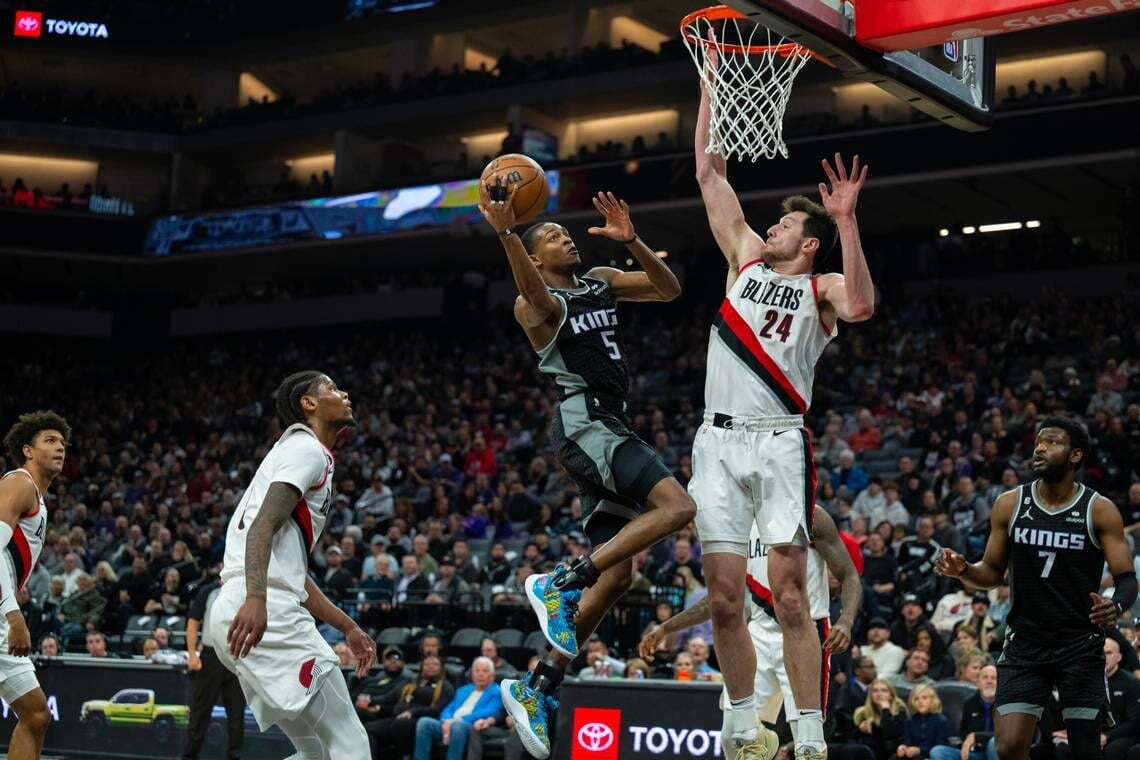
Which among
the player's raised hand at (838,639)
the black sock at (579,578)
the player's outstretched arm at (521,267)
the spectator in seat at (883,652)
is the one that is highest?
the player's outstretched arm at (521,267)

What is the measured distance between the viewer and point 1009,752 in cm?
760

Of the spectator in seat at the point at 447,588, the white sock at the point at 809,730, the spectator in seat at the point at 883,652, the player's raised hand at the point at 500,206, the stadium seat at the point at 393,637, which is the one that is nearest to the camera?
the white sock at the point at 809,730

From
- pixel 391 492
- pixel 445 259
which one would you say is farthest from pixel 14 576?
pixel 445 259

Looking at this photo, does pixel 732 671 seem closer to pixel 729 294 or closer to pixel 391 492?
pixel 729 294

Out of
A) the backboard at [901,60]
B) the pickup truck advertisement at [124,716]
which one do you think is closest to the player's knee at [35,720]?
the backboard at [901,60]

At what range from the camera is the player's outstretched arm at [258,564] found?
619 centimetres

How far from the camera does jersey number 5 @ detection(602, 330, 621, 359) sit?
7.30 meters

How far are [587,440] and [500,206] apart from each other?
1.25 meters

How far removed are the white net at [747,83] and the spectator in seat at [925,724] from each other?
590 centimetres

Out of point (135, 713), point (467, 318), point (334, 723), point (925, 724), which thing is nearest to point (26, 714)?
point (334, 723)

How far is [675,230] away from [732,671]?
25786mm

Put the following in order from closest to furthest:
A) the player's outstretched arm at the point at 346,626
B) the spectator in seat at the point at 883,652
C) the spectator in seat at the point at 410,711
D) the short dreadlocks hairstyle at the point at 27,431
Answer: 1. the player's outstretched arm at the point at 346,626
2. the short dreadlocks hairstyle at the point at 27,431
3. the spectator in seat at the point at 883,652
4. the spectator in seat at the point at 410,711

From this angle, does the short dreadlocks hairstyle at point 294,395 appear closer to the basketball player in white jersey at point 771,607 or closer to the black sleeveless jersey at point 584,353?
the black sleeveless jersey at point 584,353

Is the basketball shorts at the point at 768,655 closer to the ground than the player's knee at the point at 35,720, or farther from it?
farther from it
